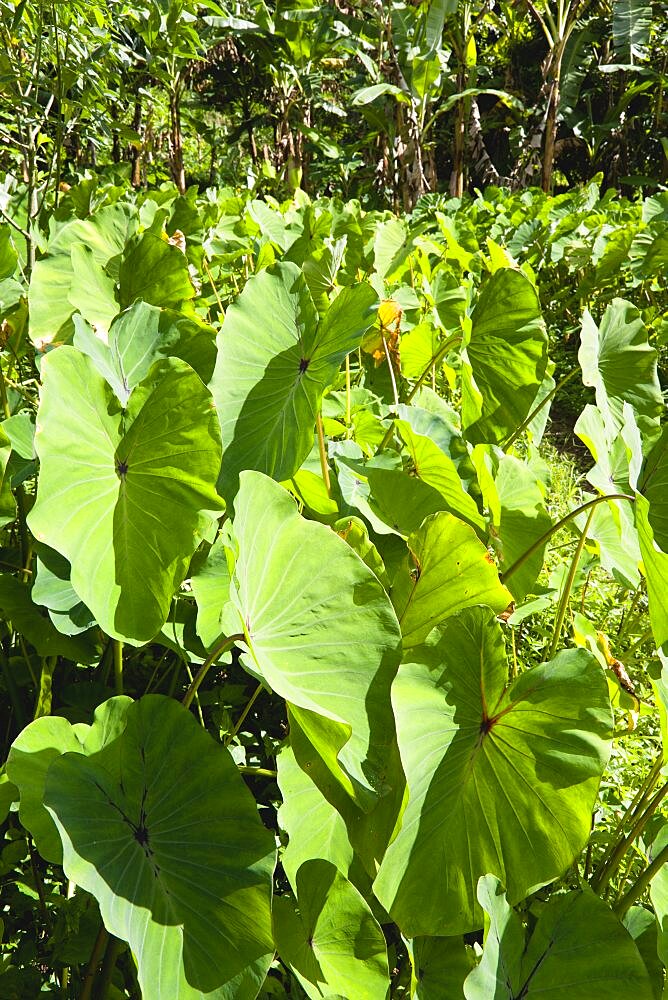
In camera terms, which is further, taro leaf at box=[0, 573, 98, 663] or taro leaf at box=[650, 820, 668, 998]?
taro leaf at box=[0, 573, 98, 663]

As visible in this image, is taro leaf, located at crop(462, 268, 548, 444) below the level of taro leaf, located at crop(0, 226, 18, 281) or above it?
below

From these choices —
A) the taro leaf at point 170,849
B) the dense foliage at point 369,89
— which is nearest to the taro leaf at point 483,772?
the taro leaf at point 170,849

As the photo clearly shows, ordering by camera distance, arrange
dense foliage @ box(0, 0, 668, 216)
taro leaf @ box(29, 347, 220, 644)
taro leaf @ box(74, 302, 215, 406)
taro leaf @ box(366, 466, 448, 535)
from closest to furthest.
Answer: taro leaf @ box(29, 347, 220, 644), taro leaf @ box(74, 302, 215, 406), taro leaf @ box(366, 466, 448, 535), dense foliage @ box(0, 0, 668, 216)

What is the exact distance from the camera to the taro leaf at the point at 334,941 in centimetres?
59

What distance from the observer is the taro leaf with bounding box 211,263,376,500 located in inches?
30.6

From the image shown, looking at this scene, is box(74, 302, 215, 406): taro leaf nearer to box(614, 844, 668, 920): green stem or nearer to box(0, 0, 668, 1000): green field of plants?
box(0, 0, 668, 1000): green field of plants

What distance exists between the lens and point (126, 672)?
3.92 ft

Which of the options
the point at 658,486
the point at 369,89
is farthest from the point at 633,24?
the point at 658,486

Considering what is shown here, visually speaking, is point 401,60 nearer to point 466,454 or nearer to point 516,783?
point 466,454

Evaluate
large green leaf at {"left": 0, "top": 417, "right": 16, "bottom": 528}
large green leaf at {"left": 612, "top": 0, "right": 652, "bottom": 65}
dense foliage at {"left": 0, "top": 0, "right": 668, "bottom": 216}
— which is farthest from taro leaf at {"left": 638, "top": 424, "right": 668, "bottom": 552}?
large green leaf at {"left": 612, "top": 0, "right": 652, "bottom": 65}

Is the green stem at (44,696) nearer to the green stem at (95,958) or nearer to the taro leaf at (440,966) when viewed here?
the green stem at (95,958)

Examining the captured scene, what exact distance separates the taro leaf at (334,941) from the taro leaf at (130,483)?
0.81 ft

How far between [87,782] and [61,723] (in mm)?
62

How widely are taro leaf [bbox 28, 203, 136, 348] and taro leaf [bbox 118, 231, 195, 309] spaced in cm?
5
